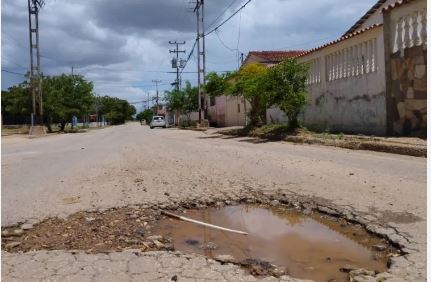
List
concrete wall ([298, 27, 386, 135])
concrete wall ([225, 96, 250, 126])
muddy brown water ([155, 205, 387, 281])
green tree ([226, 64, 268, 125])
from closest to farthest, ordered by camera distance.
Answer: muddy brown water ([155, 205, 387, 281]) → concrete wall ([298, 27, 386, 135]) → green tree ([226, 64, 268, 125]) → concrete wall ([225, 96, 250, 126])

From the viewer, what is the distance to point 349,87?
1730 centimetres

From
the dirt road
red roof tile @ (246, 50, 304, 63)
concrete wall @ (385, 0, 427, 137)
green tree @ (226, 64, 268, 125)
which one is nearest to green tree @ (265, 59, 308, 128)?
green tree @ (226, 64, 268, 125)

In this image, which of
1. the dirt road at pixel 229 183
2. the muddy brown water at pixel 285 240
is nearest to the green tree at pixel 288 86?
the dirt road at pixel 229 183

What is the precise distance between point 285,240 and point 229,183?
323cm

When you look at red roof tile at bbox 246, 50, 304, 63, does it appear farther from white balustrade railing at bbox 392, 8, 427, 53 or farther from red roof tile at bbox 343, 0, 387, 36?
white balustrade railing at bbox 392, 8, 427, 53

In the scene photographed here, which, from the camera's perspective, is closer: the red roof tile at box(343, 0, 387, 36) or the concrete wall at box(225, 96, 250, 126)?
the red roof tile at box(343, 0, 387, 36)

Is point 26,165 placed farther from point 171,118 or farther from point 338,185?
point 171,118

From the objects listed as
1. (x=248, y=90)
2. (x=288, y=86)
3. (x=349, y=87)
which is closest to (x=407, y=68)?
(x=349, y=87)

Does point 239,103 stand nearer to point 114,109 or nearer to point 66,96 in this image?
point 66,96

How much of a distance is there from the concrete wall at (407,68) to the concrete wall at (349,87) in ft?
1.85

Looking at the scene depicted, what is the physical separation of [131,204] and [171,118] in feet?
257

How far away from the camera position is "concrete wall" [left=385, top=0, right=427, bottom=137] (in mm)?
12916

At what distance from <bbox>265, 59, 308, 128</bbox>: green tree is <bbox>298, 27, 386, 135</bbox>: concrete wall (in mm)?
1015

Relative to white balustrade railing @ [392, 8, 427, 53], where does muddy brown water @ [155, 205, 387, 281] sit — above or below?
below
